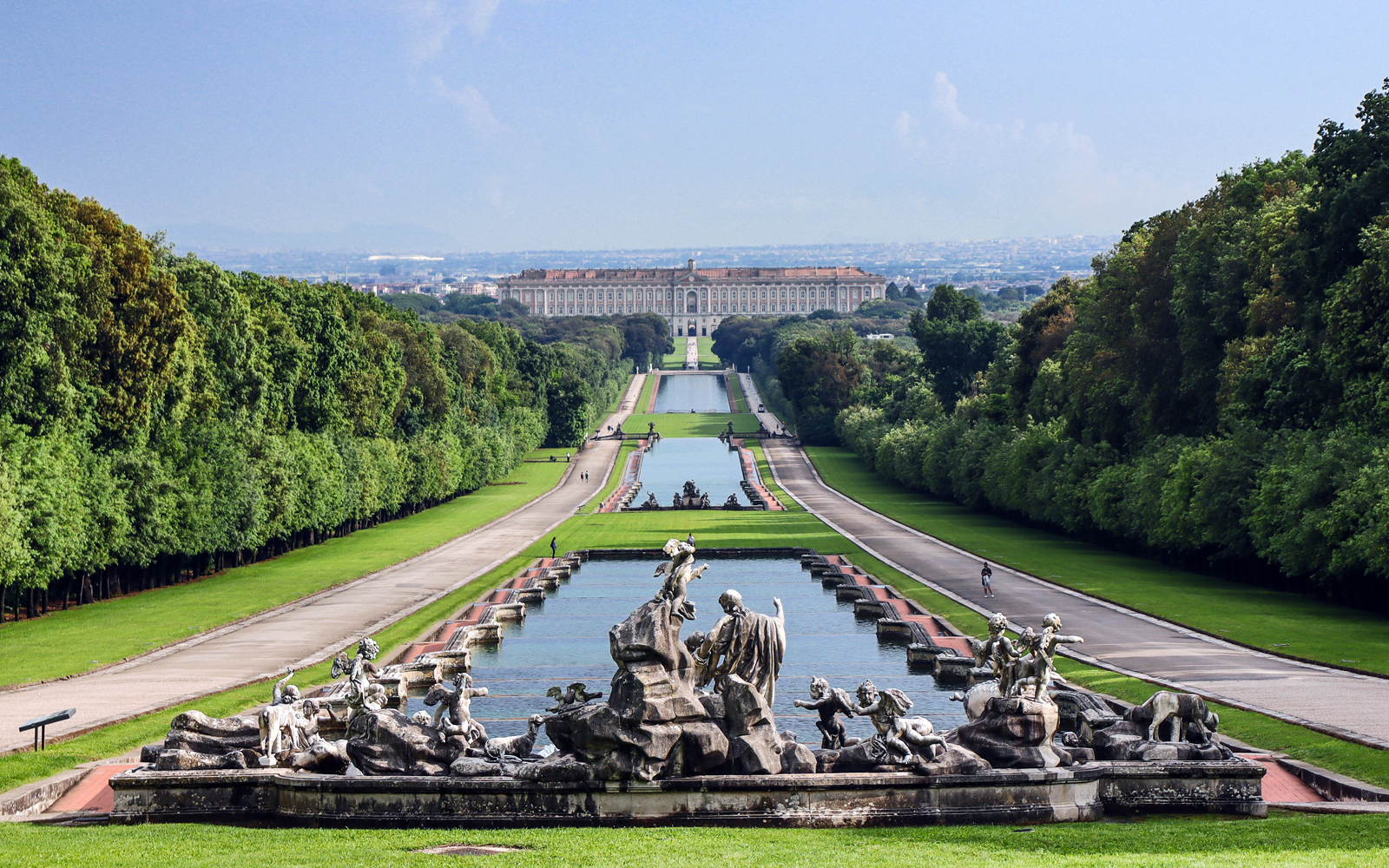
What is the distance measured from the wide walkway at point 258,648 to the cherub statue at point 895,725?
14.3 m

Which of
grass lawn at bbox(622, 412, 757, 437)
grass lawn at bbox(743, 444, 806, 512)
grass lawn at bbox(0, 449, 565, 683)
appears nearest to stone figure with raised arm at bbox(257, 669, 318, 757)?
grass lawn at bbox(0, 449, 565, 683)

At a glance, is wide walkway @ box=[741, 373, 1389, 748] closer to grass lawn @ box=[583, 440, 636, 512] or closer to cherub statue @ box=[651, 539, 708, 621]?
cherub statue @ box=[651, 539, 708, 621]

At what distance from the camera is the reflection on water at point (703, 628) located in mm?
30641

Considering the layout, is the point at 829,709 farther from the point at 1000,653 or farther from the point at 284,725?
the point at 284,725

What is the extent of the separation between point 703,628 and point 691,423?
115194 millimetres

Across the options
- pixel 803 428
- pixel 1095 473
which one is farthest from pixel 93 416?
pixel 803 428

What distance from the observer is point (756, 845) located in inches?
687

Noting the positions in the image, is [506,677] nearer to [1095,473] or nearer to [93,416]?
[93,416]

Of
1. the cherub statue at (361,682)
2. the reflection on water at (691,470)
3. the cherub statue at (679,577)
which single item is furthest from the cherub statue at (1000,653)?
the reflection on water at (691,470)

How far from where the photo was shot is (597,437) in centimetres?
14388

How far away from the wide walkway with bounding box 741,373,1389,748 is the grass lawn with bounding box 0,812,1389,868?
7103 mm

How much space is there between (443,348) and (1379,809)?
94.1m

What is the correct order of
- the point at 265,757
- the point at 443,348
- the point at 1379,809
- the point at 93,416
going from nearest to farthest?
the point at 1379,809 < the point at 265,757 < the point at 93,416 < the point at 443,348

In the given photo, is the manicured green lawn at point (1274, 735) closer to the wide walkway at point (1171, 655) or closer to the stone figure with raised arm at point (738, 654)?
the wide walkway at point (1171, 655)
